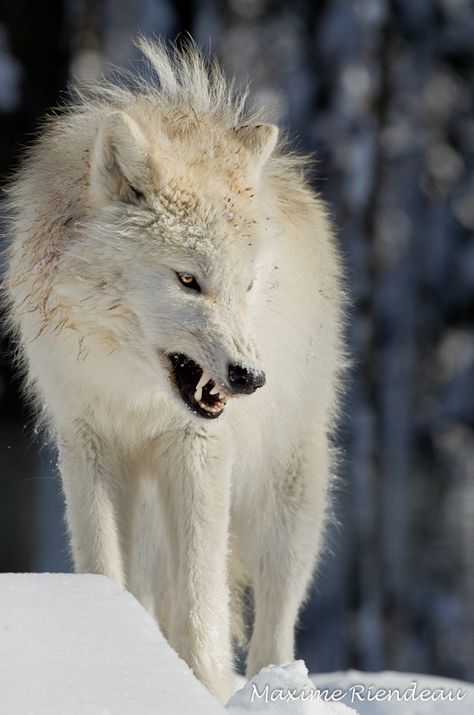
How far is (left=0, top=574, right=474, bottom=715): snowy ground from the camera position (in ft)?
8.73

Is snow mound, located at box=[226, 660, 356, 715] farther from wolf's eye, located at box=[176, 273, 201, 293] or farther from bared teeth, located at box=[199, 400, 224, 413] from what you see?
wolf's eye, located at box=[176, 273, 201, 293]

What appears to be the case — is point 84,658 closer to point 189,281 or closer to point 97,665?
point 97,665

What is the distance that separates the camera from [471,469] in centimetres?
1895

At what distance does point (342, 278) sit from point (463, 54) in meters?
13.7

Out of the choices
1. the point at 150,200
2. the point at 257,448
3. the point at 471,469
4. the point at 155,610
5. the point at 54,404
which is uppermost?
the point at 150,200

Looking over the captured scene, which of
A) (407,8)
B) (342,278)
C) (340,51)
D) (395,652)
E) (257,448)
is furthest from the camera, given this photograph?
(407,8)

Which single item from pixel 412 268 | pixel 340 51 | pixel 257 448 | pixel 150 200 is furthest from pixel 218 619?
pixel 412 268

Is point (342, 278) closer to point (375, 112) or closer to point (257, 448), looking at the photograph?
point (257, 448)

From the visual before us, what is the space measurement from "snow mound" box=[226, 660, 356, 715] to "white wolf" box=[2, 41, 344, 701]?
80 cm

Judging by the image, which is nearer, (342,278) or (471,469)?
(342,278)

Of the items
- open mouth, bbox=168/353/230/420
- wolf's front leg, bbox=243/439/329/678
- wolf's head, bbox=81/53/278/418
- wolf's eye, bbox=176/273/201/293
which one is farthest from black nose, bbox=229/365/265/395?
wolf's front leg, bbox=243/439/329/678

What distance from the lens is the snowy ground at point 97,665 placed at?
2.66 m

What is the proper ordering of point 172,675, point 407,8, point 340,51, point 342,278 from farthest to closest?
point 407,8 → point 340,51 → point 342,278 → point 172,675

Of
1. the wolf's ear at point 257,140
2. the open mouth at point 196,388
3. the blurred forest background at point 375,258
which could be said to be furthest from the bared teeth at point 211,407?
the blurred forest background at point 375,258
